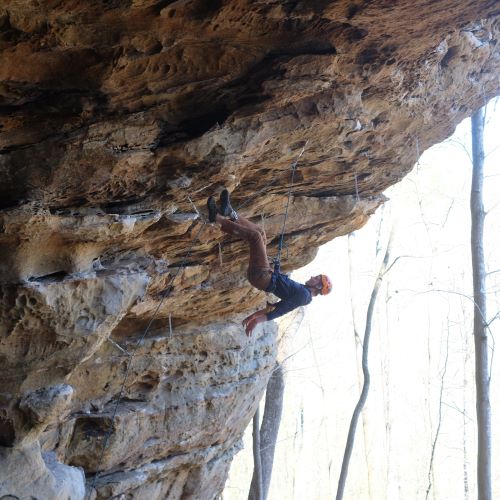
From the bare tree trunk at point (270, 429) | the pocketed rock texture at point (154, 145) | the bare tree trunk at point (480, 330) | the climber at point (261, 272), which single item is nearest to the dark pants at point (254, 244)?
the climber at point (261, 272)

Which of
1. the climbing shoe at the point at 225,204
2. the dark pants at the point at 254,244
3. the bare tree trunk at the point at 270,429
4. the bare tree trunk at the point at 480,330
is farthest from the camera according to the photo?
the bare tree trunk at the point at 270,429

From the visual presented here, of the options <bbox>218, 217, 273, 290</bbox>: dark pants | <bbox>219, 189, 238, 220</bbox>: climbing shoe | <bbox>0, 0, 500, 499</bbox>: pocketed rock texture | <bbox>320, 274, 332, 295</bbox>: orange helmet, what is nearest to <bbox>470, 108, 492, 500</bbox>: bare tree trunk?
<bbox>0, 0, 500, 499</bbox>: pocketed rock texture

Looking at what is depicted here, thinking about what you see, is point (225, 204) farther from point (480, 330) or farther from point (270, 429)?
point (270, 429)

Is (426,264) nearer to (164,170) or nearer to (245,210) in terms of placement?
(245,210)

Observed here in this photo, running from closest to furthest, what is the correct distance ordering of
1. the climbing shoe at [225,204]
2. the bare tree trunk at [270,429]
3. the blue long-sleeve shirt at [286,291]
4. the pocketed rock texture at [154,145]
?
1. the pocketed rock texture at [154,145]
2. the climbing shoe at [225,204]
3. the blue long-sleeve shirt at [286,291]
4. the bare tree trunk at [270,429]

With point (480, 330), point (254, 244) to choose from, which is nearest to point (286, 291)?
point (254, 244)

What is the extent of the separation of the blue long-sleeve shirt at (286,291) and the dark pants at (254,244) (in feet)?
0.23

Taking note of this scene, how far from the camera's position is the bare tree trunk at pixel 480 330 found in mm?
8133

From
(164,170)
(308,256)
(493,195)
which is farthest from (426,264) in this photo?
(164,170)

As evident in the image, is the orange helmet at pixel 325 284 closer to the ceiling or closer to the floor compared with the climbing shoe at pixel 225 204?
closer to the floor

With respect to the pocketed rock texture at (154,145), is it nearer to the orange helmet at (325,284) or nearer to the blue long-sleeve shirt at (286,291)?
the blue long-sleeve shirt at (286,291)

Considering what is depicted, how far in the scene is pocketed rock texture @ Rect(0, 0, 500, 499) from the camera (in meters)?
4.65

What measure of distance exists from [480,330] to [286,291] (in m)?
3.45

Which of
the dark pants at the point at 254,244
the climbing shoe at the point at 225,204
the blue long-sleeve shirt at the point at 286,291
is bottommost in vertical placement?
the blue long-sleeve shirt at the point at 286,291
